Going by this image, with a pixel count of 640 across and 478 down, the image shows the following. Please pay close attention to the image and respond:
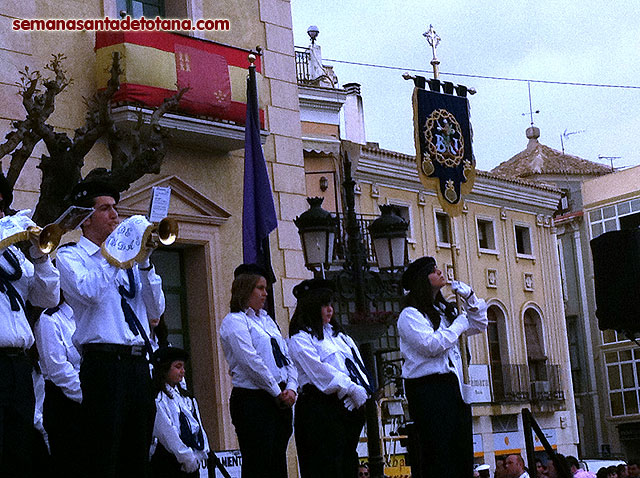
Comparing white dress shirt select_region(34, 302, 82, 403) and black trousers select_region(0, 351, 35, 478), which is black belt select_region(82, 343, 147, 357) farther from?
black trousers select_region(0, 351, 35, 478)

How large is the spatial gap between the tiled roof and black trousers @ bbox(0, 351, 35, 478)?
41020 millimetres

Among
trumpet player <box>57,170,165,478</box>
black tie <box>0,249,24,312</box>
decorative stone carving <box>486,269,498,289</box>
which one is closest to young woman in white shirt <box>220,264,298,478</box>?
trumpet player <box>57,170,165,478</box>

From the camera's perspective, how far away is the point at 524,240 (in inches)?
1553

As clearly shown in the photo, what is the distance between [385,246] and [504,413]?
23.0 m

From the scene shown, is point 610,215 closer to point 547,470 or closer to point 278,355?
point 547,470

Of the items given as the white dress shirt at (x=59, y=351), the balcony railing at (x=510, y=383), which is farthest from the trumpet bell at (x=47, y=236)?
the balcony railing at (x=510, y=383)

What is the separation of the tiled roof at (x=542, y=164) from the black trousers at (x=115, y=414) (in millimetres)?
40393

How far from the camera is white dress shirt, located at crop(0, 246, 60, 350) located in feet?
21.4

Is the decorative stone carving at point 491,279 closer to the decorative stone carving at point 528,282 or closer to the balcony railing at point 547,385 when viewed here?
the decorative stone carving at point 528,282

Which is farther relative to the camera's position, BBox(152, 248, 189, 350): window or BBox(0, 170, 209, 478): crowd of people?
BBox(152, 248, 189, 350): window

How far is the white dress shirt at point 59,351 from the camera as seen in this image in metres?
7.32

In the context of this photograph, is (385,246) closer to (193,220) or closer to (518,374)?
(193,220)

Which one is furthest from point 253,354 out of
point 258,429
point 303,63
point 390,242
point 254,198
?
point 303,63

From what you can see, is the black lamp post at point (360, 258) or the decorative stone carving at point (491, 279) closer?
the black lamp post at point (360, 258)
